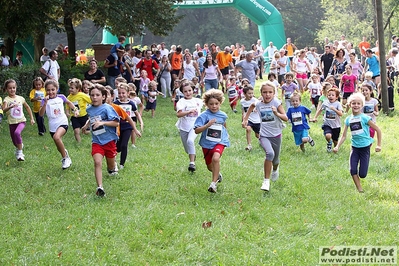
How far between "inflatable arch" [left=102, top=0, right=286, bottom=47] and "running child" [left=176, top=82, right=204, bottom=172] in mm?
22864

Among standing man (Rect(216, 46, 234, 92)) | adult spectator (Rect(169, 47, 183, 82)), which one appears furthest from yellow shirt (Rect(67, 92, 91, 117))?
standing man (Rect(216, 46, 234, 92))

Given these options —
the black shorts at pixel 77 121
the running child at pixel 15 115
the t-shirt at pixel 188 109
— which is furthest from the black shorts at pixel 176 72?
the t-shirt at pixel 188 109

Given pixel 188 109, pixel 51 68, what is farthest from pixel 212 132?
pixel 51 68

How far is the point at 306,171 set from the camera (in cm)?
1059

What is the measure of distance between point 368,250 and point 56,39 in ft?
217

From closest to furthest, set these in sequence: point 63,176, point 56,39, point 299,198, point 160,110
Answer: point 299,198, point 63,176, point 160,110, point 56,39

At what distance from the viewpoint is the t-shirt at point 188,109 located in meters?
10.1

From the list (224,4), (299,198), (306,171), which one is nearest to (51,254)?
(299,198)

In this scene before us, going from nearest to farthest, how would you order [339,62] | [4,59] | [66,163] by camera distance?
[66,163] < [339,62] < [4,59]

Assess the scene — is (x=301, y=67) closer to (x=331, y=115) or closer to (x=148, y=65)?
(x=148, y=65)

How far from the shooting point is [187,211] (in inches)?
309

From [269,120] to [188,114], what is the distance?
5.86ft

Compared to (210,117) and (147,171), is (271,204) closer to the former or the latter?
(210,117)

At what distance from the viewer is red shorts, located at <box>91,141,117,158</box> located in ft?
29.0
